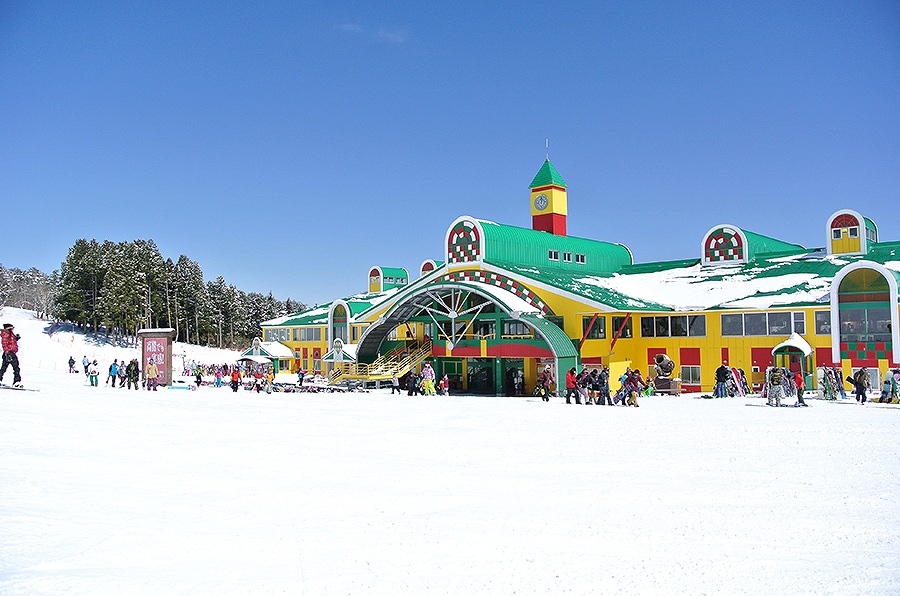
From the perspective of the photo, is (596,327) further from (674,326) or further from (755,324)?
(755,324)

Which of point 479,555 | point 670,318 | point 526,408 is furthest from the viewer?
point 670,318

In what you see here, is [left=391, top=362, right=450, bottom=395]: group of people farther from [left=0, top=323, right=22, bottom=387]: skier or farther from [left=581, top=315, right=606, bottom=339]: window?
[left=0, top=323, right=22, bottom=387]: skier

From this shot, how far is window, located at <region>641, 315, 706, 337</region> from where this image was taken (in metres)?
33.7

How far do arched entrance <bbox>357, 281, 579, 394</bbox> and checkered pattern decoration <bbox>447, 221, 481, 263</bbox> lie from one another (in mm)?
2126

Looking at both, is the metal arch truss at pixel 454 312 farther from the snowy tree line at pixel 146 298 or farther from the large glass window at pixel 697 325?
the snowy tree line at pixel 146 298

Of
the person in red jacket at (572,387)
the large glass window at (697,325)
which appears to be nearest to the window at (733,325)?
the large glass window at (697,325)

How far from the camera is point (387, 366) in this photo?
116 feet

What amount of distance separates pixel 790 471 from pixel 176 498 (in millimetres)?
9220

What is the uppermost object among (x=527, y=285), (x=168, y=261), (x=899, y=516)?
(x=168, y=261)

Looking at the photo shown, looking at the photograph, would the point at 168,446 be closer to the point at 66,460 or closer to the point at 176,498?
the point at 66,460

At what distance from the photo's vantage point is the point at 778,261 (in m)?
37.4

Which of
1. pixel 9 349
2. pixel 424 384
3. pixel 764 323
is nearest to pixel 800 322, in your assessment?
pixel 764 323

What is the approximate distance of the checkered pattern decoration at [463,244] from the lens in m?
36.5

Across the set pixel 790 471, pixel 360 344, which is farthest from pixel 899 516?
pixel 360 344
